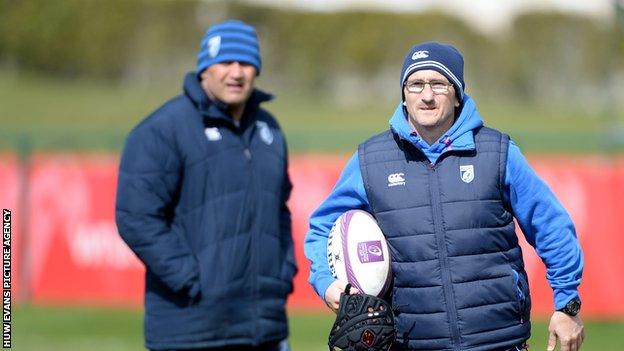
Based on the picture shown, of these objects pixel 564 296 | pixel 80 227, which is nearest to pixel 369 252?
pixel 564 296

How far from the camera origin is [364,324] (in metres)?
4.79

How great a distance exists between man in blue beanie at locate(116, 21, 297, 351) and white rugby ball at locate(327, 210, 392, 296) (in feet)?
3.36

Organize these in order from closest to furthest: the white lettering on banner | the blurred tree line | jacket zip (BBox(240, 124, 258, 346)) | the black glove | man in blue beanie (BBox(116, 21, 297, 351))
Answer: the black glove < man in blue beanie (BBox(116, 21, 297, 351)) < jacket zip (BBox(240, 124, 258, 346)) < the white lettering on banner < the blurred tree line

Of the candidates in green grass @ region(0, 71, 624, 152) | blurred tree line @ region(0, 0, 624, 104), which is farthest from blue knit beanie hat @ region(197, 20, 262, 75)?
blurred tree line @ region(0, 0, 624, 104)

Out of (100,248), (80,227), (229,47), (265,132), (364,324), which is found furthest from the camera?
(80,227)

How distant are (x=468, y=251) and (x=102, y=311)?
9.51 metres

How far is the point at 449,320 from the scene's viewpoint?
15.9 feet

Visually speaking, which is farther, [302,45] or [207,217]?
[302,45]

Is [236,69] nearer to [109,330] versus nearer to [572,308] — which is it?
[572,308]

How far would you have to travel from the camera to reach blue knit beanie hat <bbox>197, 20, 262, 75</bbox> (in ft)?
20.0

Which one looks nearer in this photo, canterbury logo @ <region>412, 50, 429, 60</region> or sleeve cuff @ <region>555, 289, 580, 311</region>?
sleeve cuff @ <region>555, 289, 580, 311</region>

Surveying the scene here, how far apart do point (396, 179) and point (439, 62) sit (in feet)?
1.66

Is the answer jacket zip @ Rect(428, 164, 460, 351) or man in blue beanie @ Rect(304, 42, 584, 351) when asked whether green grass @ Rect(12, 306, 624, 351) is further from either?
jacket zip @ Rect(428, 164, 460, 351)

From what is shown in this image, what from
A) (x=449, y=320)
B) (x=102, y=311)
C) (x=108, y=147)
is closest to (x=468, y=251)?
(x=449, y=320)
